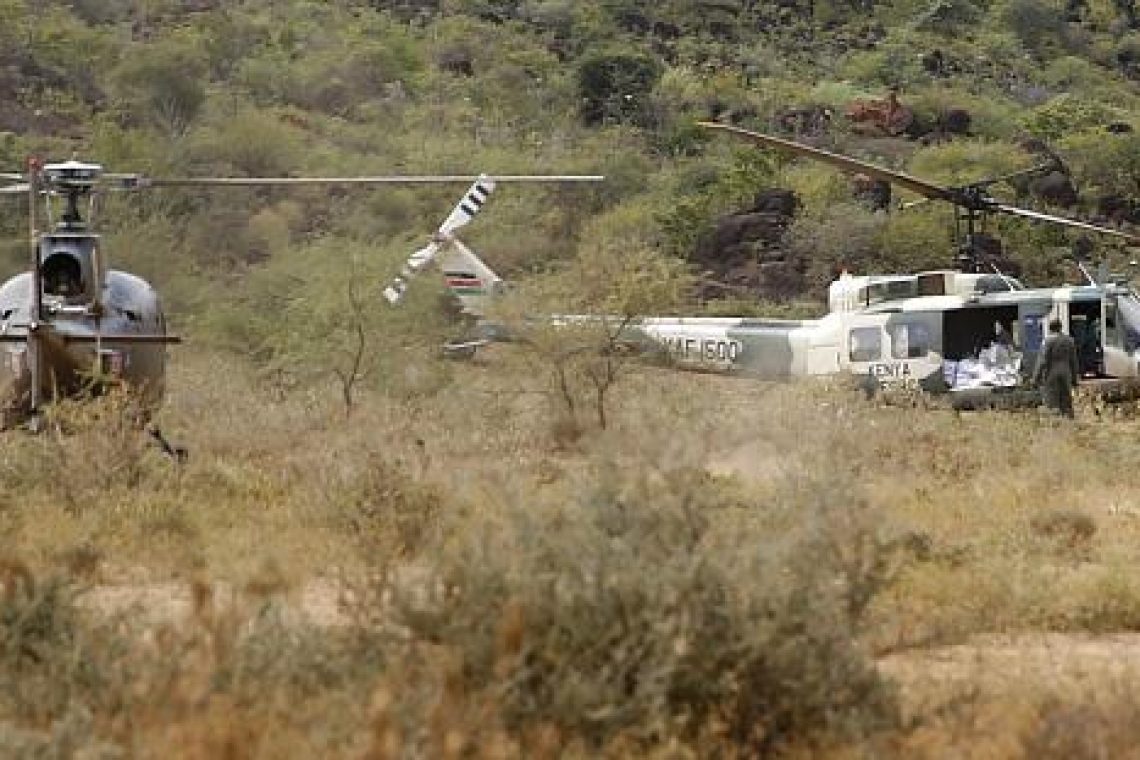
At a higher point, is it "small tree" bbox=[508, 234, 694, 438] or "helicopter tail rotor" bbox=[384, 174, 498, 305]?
"helicopter tail rotor" bbox=[384, 174, 498, 305]

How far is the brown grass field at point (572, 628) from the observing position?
4.49 meters

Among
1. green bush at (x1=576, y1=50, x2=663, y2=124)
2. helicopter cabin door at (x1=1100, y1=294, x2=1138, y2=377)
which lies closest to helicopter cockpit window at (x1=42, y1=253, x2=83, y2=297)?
helicopter cabin door at (x1=1100, y1=294, x2=1138, y2=377)

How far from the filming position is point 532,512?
5.20 meters

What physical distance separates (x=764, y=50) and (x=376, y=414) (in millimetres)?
43554

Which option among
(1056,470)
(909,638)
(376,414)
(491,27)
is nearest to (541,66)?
(491,27)

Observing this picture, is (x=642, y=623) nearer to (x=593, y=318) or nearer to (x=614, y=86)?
(x=593, y=318)

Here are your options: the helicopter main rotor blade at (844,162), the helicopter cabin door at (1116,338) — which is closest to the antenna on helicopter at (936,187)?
the helicopter main rotor blade at (844,162)

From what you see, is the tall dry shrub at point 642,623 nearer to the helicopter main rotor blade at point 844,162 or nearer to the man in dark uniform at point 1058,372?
the helicopter main rotor blade at point 844,162

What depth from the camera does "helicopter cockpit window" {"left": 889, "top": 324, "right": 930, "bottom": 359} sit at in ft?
60.2

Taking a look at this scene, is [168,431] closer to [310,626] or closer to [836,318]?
[836,318]

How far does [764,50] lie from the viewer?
5691 cm

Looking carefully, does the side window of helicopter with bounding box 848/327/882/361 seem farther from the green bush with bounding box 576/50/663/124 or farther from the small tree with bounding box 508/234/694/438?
the green bush with bounding box 576/50/663/124

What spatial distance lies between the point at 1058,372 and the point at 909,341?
8.25 feet

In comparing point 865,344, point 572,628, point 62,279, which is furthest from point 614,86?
point 572,628
